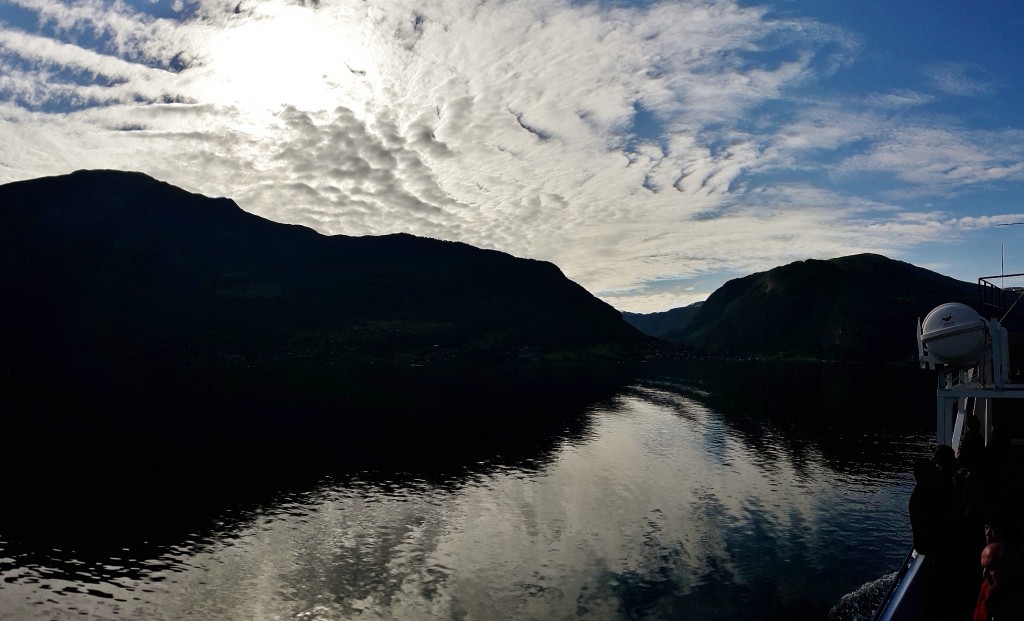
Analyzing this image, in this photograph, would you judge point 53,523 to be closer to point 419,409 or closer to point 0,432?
point 0,432

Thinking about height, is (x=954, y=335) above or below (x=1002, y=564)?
above

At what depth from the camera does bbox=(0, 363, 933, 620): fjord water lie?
1179 inches

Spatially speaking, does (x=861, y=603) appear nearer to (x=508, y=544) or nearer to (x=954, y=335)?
(x=954, y=335)

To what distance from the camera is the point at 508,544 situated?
3875cm

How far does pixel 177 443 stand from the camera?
72062 mm

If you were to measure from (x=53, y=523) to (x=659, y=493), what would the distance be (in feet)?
153

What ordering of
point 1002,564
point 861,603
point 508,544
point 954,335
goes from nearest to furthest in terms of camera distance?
1. point 1002,564
2. point 954,335
3. point 861,603
4. point 508,544

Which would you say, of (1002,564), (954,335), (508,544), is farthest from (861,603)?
(1002,564)

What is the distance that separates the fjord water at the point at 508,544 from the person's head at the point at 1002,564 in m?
19.8

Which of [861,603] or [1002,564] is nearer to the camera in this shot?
[1002,564]

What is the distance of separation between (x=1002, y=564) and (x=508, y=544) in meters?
31.2

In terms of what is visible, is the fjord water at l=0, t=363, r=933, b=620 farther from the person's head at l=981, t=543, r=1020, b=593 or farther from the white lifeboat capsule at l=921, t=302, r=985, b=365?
the person's head at l=981, t=543, r=1020, b=593

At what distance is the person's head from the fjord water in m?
19.8

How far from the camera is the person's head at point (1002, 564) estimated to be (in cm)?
1077
